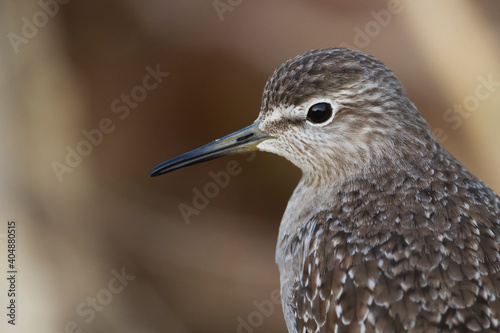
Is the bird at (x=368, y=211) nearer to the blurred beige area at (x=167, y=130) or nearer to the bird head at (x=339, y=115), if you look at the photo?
the bird head at (x=339, y=115)

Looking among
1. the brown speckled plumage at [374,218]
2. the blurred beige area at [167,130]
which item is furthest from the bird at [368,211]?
the blurred beige area at [167,130]

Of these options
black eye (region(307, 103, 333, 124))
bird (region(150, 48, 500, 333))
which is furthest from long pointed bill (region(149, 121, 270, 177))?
black eye (region(307, 103, 333, 124))

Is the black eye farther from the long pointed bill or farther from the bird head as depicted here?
the long pointed bill

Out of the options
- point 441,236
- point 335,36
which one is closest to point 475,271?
point 441,236

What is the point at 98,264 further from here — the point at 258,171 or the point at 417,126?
the point at 417,126

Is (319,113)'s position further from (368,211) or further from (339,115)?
(368,211)

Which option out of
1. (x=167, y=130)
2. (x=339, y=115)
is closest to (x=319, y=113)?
(x=339, y=115)
